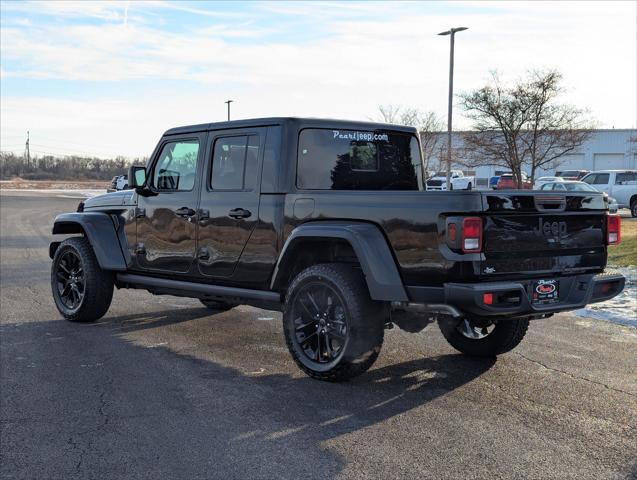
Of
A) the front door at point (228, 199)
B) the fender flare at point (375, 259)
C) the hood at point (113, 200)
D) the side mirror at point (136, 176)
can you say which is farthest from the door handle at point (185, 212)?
the fender flare at point (375, 259)

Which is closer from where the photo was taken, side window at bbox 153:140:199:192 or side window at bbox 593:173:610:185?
side window at bbox 153:140:199:192

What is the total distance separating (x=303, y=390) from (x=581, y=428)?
1899mm

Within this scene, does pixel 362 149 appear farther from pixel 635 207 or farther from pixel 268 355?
pixel 635 207

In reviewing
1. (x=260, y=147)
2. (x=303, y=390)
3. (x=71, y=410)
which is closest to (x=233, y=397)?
(x=303, y=390)

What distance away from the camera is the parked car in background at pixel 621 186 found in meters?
26.8

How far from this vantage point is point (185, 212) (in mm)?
6734

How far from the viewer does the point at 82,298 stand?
7.69 m

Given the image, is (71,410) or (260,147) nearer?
(71,410)

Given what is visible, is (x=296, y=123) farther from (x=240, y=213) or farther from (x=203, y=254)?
(x=203, y=254)

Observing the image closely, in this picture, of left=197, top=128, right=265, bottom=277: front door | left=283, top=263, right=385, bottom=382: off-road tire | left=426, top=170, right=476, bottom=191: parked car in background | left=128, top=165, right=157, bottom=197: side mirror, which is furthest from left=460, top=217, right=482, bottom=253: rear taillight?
left=426, top=170, right=476, bottom=191: parked car in background

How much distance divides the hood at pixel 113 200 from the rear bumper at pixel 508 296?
3615 millimetres

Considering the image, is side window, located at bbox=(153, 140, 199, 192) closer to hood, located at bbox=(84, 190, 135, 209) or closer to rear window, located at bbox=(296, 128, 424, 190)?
hood, located at bbox=(84, 190, 135, 209)

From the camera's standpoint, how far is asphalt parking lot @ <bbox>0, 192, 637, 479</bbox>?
389 cm

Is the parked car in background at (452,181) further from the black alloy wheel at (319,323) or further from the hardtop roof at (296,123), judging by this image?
the black alloy wheel at (319,323)
